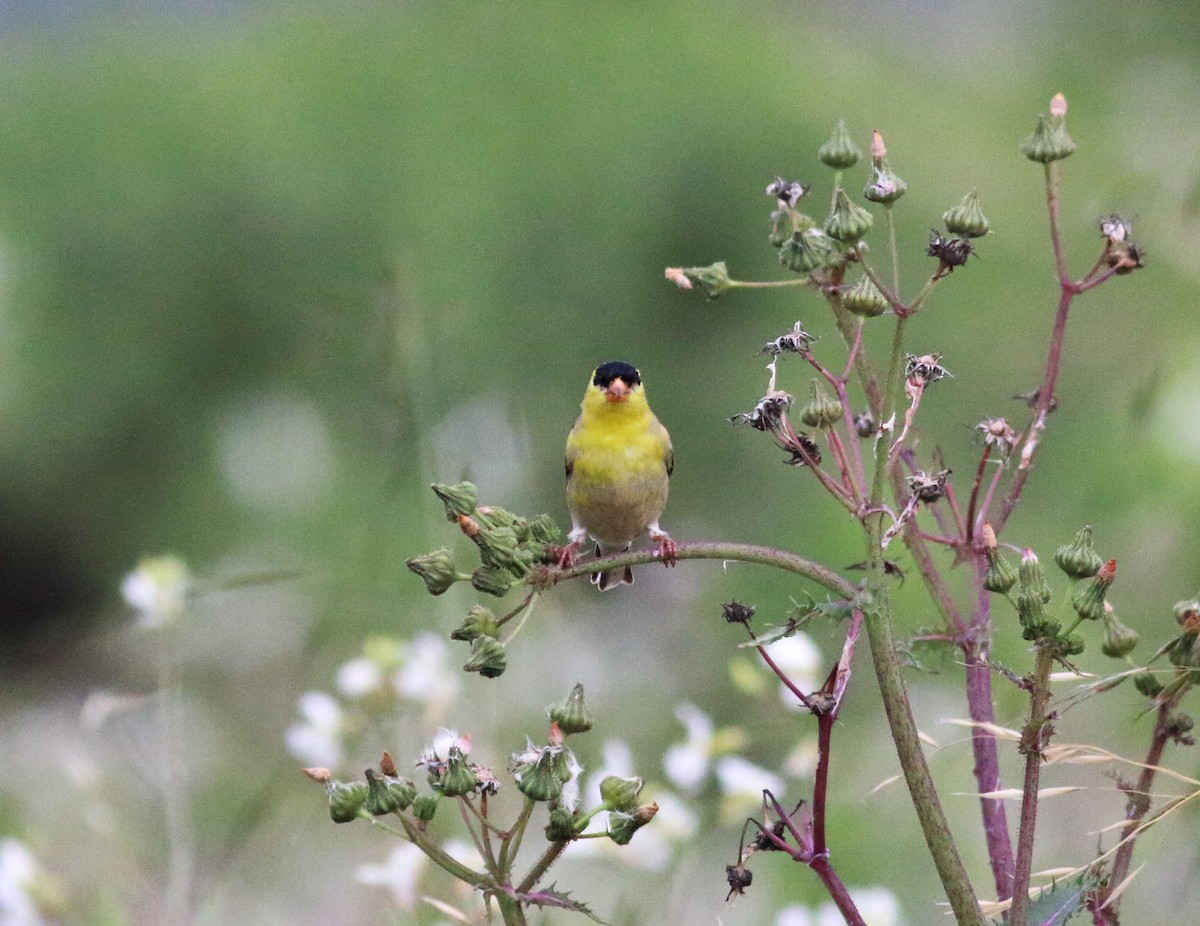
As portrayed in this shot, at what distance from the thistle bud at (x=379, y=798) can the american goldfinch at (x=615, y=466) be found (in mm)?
1698

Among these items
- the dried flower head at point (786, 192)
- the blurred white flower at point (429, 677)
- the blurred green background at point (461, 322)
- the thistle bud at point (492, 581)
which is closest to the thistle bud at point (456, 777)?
the thistle bud at point (492, 581)

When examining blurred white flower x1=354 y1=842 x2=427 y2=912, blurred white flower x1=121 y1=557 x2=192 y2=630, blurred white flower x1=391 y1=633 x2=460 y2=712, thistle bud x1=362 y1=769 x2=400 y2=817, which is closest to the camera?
thistle bud x1=362 y1=769 x2=400 y2=817

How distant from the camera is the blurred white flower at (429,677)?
97.7 inches

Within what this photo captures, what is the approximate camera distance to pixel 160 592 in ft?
8.82

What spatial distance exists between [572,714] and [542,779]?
0.27 feet

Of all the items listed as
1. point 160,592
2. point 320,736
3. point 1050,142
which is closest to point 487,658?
point 1050,142

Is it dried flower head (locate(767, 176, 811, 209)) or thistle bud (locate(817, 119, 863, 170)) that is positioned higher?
thistle bud (locate(817, 119, 863, 170))

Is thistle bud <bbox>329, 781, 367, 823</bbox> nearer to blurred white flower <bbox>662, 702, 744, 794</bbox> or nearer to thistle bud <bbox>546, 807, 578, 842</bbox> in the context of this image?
thistle bud <bbox>546, 807, 578, 842</bbox>

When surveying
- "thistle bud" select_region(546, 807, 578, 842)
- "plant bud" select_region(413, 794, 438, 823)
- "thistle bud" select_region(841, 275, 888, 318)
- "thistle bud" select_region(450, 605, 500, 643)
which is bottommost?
"thistle bud" select_region(546, 807, 578, 842)

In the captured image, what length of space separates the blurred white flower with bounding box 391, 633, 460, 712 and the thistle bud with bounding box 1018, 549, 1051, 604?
134 cm

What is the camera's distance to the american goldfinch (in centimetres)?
312

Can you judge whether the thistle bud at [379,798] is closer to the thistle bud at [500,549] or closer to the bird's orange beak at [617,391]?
the thistle bud at [500,549]

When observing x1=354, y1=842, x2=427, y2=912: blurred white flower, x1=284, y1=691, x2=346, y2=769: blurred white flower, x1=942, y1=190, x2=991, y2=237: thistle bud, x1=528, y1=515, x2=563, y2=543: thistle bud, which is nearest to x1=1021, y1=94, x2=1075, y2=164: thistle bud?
x1=942, y1=190, x2=991, y2=237: thistle bud

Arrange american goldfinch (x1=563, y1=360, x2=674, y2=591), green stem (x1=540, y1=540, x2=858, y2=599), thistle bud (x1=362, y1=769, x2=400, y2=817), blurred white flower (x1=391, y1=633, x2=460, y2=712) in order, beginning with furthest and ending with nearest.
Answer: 1. american goldfinch (x1=563, y1=360, x2=674, y2=591)
2. blurred white flower (x1=391, y1=633, x2=460, y2=712)
3. thistle bud (x1=362, y1=769, x2=400, y2=817)
4. green stem (x1=540, y1=540, x2=858, y2=599)
